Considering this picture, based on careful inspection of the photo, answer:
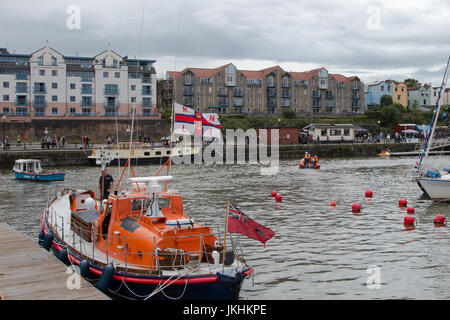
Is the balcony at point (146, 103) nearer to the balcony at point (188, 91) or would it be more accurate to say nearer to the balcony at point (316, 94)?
the balcony at point (188, 91)

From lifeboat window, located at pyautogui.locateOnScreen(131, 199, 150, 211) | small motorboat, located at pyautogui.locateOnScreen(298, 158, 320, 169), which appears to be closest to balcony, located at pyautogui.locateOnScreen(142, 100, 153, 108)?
small motorboat, located at pyautogui.locateOnScreen(298, 158, 320, 169)

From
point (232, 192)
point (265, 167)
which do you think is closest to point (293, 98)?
point (265, 167)

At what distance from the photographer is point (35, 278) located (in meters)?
12.8

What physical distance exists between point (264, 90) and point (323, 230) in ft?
322

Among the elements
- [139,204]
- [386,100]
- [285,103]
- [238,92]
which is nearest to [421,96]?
[386,100]

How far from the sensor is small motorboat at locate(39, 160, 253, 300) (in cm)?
1203

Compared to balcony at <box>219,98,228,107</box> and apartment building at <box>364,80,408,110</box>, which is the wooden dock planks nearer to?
balcony at <box>219,98,228,107</box>

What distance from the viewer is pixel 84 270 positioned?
13.7m

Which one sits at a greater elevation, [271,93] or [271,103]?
[271,93]

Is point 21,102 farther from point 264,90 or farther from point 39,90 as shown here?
point 264,90

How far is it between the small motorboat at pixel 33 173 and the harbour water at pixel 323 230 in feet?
3.47

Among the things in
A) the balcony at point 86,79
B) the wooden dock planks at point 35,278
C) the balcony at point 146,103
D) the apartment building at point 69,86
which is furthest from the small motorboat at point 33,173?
the balcony at point 146,103

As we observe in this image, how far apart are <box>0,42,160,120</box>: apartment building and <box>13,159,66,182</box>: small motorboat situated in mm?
44246
